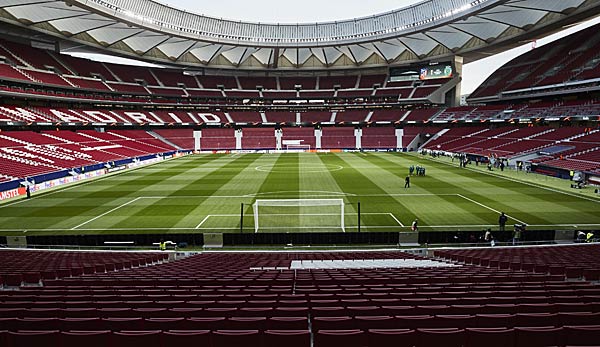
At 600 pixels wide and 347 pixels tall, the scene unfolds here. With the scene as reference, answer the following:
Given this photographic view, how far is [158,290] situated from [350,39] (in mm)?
75775

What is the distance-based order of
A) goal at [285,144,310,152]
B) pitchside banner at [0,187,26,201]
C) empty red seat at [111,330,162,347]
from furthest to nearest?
goal at [285,144,310,152], pitchside banner at [0,187,26,201], empty red seat at [111,330,162,347]

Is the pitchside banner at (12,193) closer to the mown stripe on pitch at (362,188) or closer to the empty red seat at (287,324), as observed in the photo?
the mown stripe on pitch at (362,188)

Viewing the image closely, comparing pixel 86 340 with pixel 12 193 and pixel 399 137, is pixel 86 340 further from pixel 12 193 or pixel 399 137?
pixel 399 137

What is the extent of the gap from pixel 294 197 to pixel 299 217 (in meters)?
4.75

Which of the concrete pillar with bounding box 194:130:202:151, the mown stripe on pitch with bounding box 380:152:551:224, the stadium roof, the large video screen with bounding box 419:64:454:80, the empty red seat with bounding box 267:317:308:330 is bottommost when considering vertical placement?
the mown stripe on pitch with bounding box 380:152:551:224

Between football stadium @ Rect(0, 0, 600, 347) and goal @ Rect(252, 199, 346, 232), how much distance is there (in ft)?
0.83

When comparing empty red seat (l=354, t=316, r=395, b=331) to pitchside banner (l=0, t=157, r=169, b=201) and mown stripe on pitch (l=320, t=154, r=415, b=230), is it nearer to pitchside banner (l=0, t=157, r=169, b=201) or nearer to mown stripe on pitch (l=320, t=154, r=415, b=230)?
mown stripe on pitch (l=320, t=154, r=415, b=230)

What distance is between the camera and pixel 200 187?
36906mm

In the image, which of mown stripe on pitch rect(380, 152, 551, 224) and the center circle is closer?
mown stripe on pitch rect(380, 152, 551, 224)

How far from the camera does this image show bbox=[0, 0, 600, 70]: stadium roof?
171ft

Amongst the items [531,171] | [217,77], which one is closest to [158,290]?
[531,171]

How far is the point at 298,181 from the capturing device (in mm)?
38719

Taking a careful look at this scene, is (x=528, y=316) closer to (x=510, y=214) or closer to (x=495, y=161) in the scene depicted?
(x=510, y=214)

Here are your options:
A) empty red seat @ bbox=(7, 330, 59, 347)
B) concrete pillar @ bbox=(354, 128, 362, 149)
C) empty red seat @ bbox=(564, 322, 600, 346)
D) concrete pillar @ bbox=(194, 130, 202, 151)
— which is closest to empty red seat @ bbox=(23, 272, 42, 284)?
empty red seat @ bbox=(7, 330, 59, 347)
